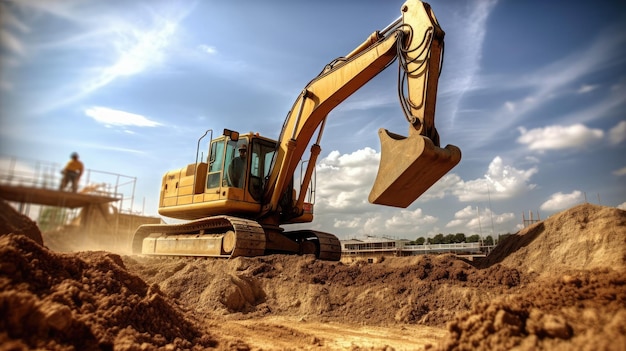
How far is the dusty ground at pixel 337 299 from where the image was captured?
2930mm

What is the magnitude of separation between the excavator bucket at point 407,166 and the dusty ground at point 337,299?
146 centimetres

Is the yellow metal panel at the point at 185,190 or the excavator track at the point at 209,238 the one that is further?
the yellow metal panel at the point at 185,190

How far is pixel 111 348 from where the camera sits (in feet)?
10.5

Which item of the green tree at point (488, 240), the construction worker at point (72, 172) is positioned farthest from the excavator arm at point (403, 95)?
the green tree at point (488, 240)

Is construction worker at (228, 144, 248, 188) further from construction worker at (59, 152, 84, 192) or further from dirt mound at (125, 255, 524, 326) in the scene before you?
construction worker at (59, 152, 84, 192)

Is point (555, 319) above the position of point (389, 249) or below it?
below

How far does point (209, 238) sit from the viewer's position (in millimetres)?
10047

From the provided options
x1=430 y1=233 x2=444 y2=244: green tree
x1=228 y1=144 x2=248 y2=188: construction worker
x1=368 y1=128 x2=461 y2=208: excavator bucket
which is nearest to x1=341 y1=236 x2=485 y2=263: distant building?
x1=430 y1=233 x2=444 y2=244: green tree

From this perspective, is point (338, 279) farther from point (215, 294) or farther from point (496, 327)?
point (496, 327)

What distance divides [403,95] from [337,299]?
12.4 feet

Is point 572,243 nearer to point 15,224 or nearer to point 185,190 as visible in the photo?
point 185,190

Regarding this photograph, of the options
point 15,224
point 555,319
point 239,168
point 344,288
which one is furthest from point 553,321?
point 15,224

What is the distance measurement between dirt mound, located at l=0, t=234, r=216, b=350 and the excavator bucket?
3573mm

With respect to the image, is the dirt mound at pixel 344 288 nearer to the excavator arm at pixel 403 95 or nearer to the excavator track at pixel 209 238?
the excavator track at pixel 209 238
